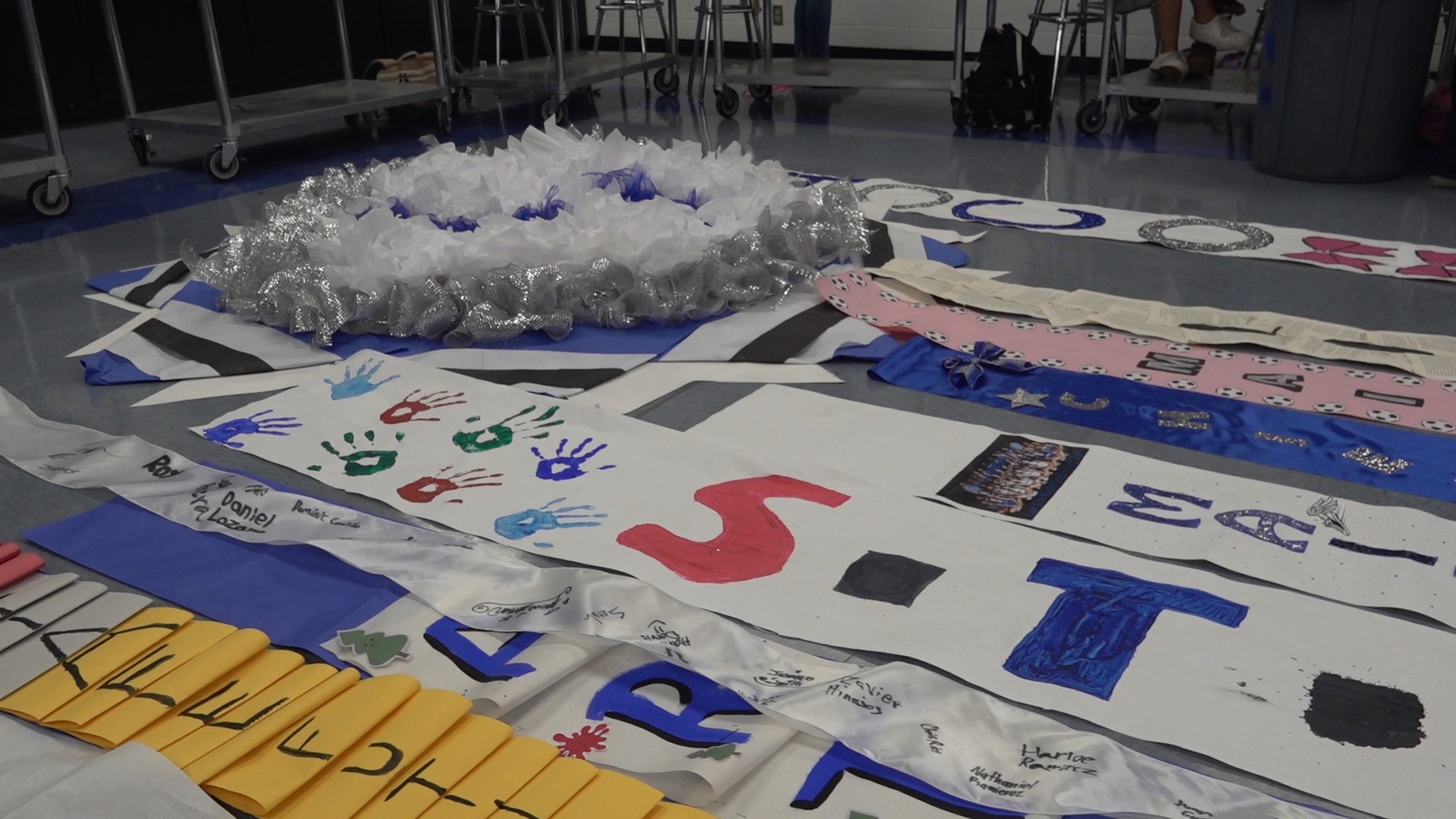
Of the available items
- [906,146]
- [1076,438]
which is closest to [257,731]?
[1076,438]

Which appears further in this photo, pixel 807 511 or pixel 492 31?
pixel 492 31

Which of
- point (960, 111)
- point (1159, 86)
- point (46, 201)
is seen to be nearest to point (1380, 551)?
point (1159, 86)

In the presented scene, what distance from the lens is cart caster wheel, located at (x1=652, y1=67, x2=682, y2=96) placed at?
6082 millimetres

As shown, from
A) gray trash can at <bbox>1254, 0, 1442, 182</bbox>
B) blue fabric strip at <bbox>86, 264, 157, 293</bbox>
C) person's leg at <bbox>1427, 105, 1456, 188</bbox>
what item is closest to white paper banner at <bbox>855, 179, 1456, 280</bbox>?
gray trash can at <bbox>1254, 0, 1442, 182</bbox>

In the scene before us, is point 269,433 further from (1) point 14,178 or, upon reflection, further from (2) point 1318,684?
(1) point 14,178

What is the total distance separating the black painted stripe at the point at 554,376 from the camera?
225 centimetres

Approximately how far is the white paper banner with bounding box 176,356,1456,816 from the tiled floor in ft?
0.33

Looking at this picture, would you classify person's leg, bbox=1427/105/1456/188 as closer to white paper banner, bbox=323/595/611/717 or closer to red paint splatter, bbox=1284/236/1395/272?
red paint splatter, bbox=1284/236/1395/272

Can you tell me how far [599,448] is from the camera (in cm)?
194

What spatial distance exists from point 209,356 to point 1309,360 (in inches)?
86.3

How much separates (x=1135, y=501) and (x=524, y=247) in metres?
1.40

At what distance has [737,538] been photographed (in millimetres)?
1670

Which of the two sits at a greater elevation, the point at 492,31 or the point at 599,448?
the point at 492,31

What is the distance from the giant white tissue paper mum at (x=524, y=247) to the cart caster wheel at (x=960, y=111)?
216 centimetres
